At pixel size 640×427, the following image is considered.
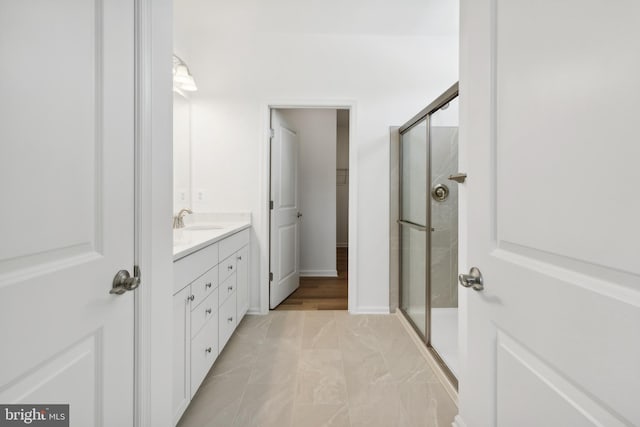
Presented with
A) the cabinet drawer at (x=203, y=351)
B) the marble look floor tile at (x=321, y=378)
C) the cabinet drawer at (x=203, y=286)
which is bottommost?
the marble look floor tile at (x=321, y=378)

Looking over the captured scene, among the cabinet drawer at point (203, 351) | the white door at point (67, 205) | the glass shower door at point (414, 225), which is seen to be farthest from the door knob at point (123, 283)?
the glass shower door at point (414, 225)

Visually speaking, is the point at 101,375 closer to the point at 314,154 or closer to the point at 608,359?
the point at 608,359

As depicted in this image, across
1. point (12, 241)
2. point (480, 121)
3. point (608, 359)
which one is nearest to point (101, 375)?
point (12, 241)

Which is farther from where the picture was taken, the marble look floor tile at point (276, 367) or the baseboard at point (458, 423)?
the marble look floor tile at point (276, 367)

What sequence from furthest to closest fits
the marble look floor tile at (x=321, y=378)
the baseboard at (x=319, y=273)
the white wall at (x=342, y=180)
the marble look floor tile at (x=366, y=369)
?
1. the white wall at (x=342, y=180)
2. the baseboard at (x=319, y=273)
3. the marble look floor tile at (x=366, y=369)
4. the marble look floor tile at (x=321, y=378)

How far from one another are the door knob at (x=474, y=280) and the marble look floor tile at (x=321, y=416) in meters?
0.99

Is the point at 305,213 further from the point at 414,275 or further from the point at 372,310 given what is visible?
the point at 414,275

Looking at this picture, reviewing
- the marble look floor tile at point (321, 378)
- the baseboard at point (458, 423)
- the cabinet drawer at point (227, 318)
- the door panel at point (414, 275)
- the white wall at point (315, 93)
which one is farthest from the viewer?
the white wall at point (315, 93)

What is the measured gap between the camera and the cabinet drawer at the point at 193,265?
49.6 inches

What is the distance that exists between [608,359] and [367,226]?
7.40 ft

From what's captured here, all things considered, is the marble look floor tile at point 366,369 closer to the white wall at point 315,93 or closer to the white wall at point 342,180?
the white wall at point 315,93

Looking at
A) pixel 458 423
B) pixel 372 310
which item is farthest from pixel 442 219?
pixel 458 423

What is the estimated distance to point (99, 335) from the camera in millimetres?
713

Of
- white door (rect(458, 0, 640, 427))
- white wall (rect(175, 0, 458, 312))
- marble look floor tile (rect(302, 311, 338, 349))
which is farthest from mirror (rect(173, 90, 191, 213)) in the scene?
white door (rect(458, 0, 640, 427))
